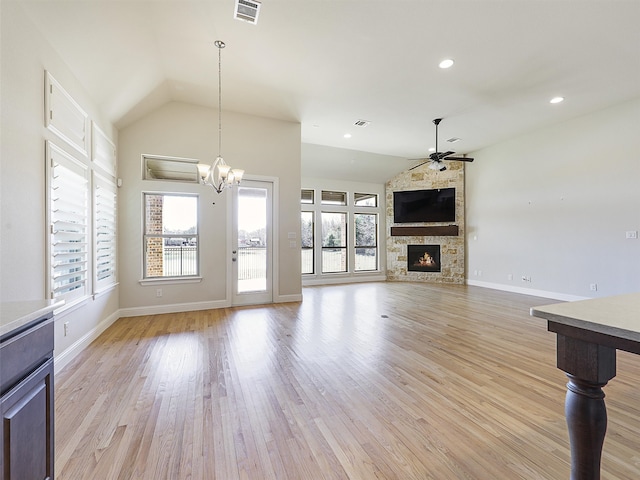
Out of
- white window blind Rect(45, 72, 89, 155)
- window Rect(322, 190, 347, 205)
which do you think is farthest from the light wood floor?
window Rect(322, 190, 347, 205)

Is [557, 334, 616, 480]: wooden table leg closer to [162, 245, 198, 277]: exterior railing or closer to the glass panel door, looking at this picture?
the glass panel door

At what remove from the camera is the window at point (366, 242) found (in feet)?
28.4

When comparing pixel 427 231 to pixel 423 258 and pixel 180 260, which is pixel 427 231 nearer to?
pixel 423 258

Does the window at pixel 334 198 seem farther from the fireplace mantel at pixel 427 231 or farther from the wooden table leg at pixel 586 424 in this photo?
the wooden table leg at pixel 586 424

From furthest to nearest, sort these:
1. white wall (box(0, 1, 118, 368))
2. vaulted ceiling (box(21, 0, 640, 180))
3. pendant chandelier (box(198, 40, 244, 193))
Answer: pendant chandelier (box(198, 40, 244, 193)), vaulted ceiling (box(21, 0, 640, 180)), white wall (box(0, 1, 118, 368))

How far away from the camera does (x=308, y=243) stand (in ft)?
26.4

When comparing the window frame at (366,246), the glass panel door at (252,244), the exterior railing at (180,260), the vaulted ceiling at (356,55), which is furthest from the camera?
the window frame at (366,246)

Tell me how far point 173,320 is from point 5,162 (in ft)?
9.63

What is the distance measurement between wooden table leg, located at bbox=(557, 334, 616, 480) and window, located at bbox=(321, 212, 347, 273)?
714 centimetres

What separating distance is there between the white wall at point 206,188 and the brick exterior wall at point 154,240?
0.45 feet

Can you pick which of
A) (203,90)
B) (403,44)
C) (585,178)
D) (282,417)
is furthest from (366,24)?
(585,178)

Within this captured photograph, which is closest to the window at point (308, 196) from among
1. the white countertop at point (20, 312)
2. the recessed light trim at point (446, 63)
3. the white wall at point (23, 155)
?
the recessed light trim at point (446, 63)

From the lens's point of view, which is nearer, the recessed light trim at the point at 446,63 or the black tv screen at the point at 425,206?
the recessed light trim at the point at 446,63

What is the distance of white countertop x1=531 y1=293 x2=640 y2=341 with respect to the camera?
0.94m
